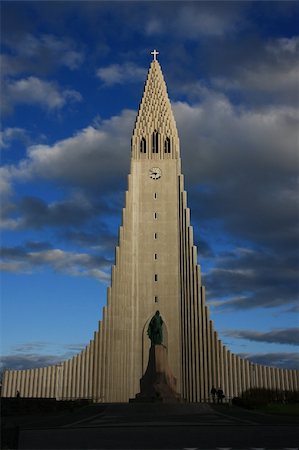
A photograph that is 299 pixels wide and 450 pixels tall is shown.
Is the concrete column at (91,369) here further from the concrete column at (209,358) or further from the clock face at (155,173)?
the clock face at (155,173)

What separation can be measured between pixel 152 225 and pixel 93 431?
3489 centimetres

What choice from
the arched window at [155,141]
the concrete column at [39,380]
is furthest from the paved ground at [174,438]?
the arched window at [155,141]

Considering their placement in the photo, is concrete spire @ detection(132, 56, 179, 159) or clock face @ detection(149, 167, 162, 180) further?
concrete spire @ detection(132, 56, 179, 159)

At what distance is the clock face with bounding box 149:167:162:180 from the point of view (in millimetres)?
50156

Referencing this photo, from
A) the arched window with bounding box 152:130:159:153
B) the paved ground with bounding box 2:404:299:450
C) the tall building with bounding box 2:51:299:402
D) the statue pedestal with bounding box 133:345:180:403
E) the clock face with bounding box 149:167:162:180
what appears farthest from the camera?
the arched window with bounding box 152:130:159:153

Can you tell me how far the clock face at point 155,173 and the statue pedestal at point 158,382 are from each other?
22.4 meters

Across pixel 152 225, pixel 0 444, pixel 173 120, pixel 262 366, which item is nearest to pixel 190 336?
pixel 262 366

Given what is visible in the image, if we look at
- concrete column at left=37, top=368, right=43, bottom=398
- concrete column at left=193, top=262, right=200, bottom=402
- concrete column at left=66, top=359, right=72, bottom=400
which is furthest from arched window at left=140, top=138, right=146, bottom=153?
concrete column at left=37, top=368, right=43, bottom=398

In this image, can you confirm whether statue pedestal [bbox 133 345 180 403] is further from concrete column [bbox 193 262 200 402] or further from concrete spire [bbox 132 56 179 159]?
concrete spire [bbox 132 56 179 159]

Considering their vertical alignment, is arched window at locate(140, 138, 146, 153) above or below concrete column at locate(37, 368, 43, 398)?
above

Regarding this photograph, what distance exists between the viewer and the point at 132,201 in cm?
4897

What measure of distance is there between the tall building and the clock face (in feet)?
0.32

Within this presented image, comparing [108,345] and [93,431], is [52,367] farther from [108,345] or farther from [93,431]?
[93,431]

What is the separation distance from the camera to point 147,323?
4547 centimetres
